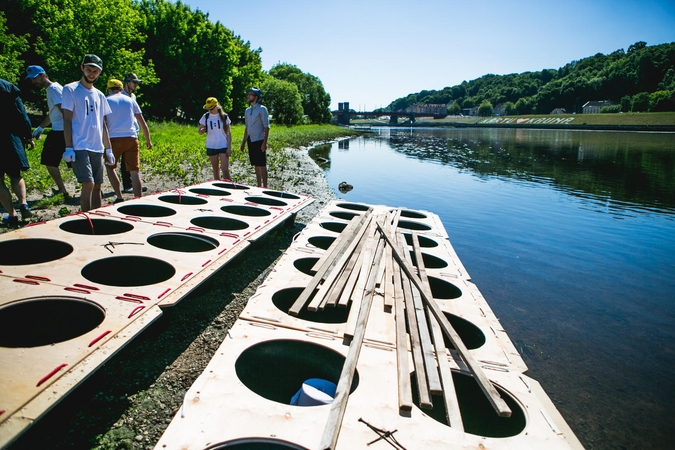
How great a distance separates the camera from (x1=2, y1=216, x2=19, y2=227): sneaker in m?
6.19

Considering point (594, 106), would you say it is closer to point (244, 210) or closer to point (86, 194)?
point (244, 210)

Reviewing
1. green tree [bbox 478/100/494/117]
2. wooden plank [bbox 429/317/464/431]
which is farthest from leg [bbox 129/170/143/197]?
green tree [bbox 478/100/494/117]

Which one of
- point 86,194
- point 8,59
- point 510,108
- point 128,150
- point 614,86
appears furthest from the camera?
point 510,108

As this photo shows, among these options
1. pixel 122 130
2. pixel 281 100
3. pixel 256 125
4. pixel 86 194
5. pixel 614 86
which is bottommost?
pixel 86 194

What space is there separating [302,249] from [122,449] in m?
3.45

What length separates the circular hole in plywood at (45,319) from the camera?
327 centimetres

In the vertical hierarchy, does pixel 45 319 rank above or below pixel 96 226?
below

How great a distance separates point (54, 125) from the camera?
7355 millimetres

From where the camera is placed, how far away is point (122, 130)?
7570 millimetres

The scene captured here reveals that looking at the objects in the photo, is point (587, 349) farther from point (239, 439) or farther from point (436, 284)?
point (239, 439)

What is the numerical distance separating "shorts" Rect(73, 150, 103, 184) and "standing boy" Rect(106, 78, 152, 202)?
105cm

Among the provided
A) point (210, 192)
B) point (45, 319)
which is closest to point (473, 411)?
point (45, 319)

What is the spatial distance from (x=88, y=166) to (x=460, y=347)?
5.89 metres

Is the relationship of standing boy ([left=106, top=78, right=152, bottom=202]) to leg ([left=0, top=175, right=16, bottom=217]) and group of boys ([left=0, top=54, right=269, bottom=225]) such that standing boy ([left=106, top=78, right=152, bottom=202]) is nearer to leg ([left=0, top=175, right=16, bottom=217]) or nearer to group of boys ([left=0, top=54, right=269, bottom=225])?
group of boys ([left=0, top=54, right=269, bottom=225])
